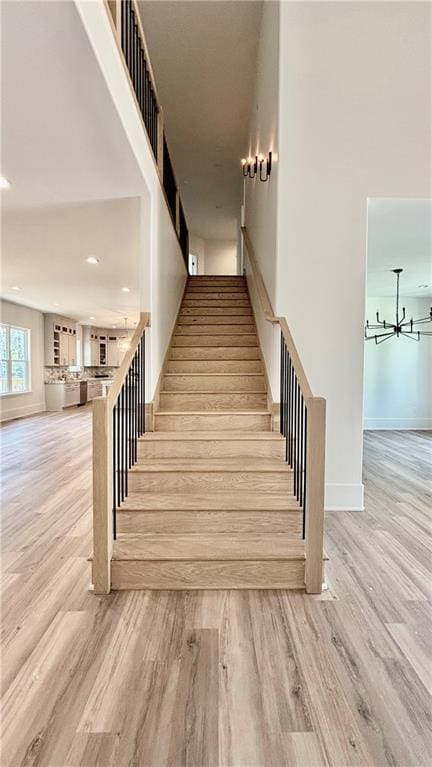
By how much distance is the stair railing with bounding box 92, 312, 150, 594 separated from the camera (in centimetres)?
220

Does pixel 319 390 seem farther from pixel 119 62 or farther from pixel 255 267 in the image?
pixel 119 62

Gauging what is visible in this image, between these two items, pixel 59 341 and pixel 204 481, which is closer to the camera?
pixel 204 481

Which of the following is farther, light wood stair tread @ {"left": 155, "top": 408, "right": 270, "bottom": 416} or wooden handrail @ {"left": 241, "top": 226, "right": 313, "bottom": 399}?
light wood stair tread @ {"left": 155, "top": 408, "right": 270, "bottom": 416}

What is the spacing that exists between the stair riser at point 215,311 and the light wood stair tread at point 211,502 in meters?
3.09

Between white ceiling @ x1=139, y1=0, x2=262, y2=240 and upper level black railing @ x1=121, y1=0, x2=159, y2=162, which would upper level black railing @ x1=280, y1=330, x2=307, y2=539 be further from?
white ceiling @ x1=139, y1=0, x2=262, y2=240

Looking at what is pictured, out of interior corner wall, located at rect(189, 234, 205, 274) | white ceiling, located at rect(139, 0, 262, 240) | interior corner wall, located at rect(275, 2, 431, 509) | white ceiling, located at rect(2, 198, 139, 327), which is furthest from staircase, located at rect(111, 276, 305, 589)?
interior corner wall, located at rect(189, 234, 205, 274)

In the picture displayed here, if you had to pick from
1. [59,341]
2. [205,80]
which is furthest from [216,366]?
[59,341]

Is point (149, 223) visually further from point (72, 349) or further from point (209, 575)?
point (72, 349)

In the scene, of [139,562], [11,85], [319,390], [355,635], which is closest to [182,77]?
[11,85]

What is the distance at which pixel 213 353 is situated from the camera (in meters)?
4.54

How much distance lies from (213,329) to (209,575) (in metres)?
3.24

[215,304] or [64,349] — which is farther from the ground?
[215,304]

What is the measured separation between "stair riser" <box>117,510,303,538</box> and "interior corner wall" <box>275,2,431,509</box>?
1.19 m

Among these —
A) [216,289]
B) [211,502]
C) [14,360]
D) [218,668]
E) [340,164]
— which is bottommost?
[218,668]
